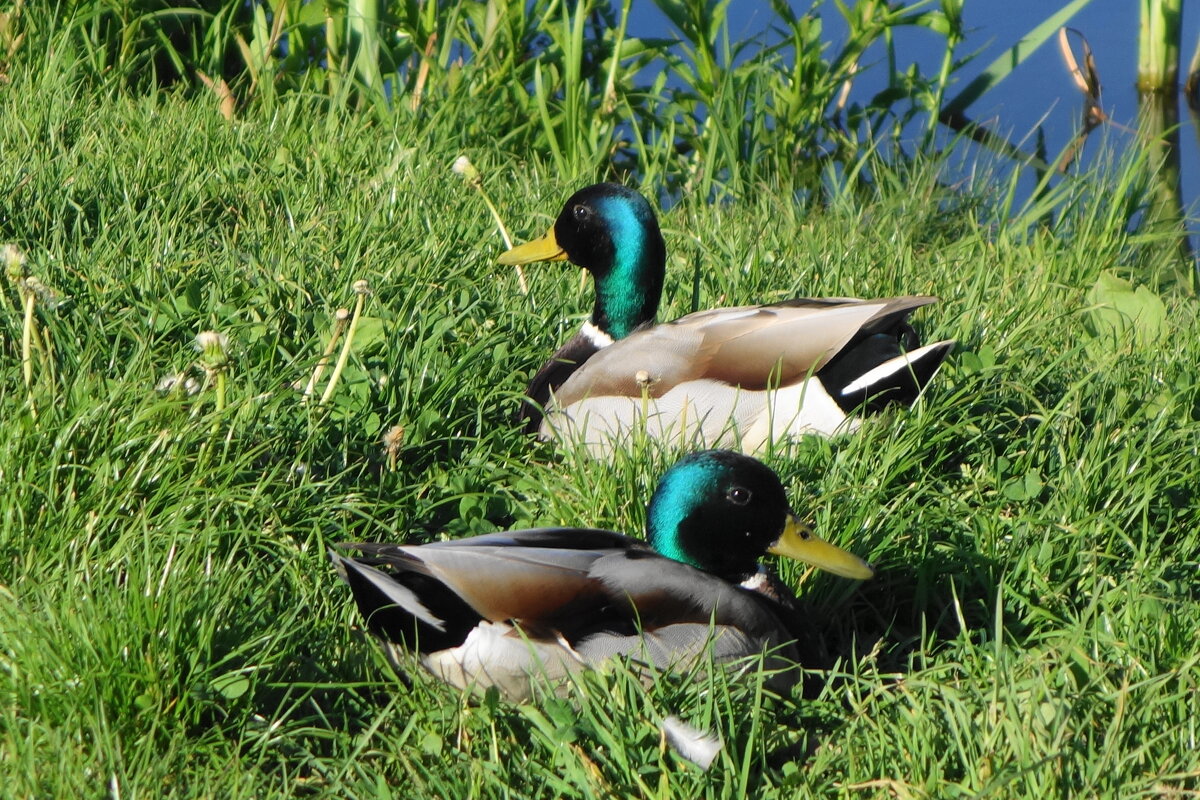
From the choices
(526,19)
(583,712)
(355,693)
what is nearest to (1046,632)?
(583,712)

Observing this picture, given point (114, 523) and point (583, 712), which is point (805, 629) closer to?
point (583, 712)

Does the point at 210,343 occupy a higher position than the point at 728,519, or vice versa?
the point at 210,343

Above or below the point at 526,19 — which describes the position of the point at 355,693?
below

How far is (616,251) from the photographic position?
383 cm

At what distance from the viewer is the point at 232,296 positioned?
356 centimetres

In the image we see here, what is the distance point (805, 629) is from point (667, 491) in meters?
→ 0.36

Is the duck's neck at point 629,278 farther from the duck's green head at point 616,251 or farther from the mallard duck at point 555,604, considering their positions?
the mallard duck at point 555,604

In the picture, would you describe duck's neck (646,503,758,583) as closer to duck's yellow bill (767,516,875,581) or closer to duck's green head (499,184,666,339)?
duck's yellow bill (767,516,875,581)

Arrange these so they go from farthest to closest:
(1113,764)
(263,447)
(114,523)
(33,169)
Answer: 1. (33,169)
2. (263,447)
3. (114,523)
4. (1113,764)

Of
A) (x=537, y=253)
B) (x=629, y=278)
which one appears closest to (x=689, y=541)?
(x=629, y=278)

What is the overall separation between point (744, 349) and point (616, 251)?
0.59 metres

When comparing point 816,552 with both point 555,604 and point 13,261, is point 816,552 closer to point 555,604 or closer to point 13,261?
point 555,604

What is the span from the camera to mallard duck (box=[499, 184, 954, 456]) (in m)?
3.29

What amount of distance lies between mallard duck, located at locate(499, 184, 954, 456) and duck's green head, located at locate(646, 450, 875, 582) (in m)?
0.51
